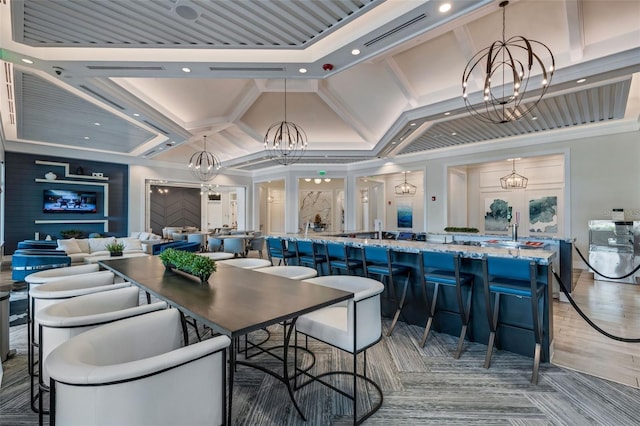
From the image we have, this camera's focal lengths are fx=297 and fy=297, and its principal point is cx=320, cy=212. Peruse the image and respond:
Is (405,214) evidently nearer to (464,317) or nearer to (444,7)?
(464,317)

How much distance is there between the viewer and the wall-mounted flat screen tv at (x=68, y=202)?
335 inches

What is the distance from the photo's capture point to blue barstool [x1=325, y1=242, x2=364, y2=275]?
388 centimetres

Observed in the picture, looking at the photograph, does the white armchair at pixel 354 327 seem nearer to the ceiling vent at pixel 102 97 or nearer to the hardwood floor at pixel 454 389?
the hardwood floor at pixel 454 389

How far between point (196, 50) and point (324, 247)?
118 inches

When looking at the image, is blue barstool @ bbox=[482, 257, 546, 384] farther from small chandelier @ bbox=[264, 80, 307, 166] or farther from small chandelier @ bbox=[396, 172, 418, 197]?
small chandelier @ bbox=[396, 172, 418, 197]

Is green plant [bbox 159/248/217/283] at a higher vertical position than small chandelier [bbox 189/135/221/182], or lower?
lower

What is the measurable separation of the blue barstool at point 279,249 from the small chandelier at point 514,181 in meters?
7.33

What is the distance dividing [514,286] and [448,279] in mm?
545

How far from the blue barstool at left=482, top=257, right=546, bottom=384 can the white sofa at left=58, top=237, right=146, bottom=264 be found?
7462 millimetres

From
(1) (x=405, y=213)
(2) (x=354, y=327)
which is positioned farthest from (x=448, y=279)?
(1) (x=405, y=213)

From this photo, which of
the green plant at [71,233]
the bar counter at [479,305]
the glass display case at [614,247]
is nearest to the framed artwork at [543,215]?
the glass display case at [614,247]

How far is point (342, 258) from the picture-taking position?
4184 millimetres

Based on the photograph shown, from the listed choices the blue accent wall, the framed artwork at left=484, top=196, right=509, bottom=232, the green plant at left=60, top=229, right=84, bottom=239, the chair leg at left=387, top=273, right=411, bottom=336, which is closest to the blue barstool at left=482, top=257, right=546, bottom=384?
the chair leg at left=387, top=273, right=411, bottom=336

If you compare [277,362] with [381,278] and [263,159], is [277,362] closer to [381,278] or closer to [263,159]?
[381,278]
